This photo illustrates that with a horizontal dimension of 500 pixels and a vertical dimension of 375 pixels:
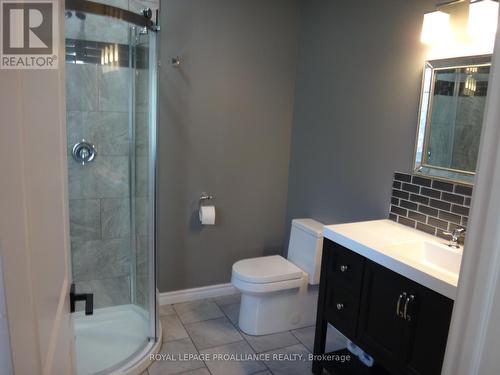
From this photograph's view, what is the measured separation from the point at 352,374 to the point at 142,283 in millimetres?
1463

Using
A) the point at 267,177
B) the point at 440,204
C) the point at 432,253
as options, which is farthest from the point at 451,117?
the point at 267,177

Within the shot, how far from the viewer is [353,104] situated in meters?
2.68

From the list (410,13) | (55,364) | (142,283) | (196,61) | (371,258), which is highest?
(410,13)

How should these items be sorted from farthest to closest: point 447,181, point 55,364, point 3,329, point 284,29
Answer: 1. point 284,29
2. point 447,181
3. point 55,364
4. point 3,329

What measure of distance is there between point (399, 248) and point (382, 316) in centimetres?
34

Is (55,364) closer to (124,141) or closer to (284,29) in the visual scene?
(124,141)

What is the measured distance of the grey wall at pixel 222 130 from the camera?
2.88 m

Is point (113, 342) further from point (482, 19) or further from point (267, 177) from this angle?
point (482, 19)

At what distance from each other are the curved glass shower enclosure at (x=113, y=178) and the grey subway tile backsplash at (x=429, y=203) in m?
1.53

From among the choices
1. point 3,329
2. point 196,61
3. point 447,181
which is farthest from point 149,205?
point 3,329

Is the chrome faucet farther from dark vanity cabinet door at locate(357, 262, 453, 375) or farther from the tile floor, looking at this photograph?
the tile floor

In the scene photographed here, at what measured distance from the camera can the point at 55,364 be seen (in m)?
0.72

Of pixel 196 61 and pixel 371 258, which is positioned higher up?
pixel 196 61

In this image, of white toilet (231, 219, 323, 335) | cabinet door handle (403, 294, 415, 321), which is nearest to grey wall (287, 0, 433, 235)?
white toilet (231, 219, 323, 335)
